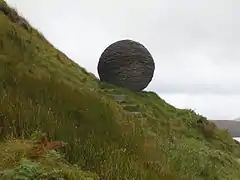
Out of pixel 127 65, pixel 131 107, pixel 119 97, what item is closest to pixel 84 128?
pixel 131 107

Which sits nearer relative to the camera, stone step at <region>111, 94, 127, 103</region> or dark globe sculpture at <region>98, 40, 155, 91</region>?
stone step at <region>111, 94, 127, 103</region>

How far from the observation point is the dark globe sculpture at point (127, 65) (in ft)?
55.8

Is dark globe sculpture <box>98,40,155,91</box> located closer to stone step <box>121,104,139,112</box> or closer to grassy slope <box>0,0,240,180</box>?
stone step <box>121,104,139,112</box>

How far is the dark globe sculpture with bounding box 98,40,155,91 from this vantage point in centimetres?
1702

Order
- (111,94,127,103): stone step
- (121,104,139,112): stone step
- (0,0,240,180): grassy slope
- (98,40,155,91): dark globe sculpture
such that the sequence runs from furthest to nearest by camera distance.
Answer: (98,40,155,91): dark globe sculpture → (111,94,127,103): stone step → (121,104,139,112): stone step → (0,0,240,180): grassy slope

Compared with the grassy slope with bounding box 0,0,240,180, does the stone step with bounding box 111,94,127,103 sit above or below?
above

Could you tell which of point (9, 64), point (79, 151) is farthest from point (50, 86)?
point (79, 151)

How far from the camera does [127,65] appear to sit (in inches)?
668

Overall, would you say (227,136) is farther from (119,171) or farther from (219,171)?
(119,171)

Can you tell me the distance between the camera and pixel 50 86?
726 centimetres

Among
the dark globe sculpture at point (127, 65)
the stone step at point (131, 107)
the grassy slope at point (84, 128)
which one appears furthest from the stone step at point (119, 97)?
the grassy slope at point (84, 128)

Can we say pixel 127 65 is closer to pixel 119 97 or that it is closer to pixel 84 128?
pixel 119 97

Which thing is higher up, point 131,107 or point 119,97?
point 119,97

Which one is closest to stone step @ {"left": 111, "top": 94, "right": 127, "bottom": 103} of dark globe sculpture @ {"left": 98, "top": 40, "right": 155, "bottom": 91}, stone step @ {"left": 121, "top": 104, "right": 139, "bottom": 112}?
stone step @ {"left": 121, "top": 104, "right": 139, "bottom": 112}
